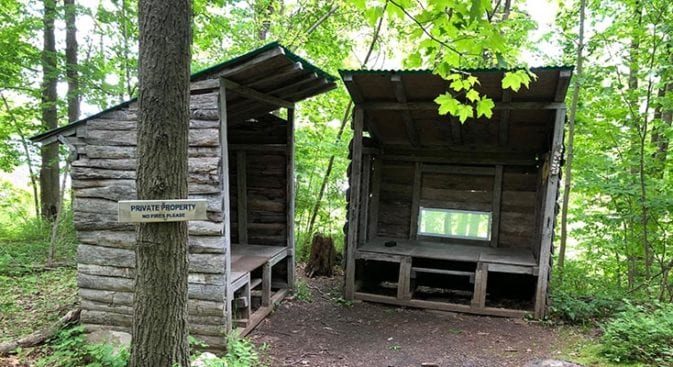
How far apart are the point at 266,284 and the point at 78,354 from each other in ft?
7.39

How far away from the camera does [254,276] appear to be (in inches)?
231

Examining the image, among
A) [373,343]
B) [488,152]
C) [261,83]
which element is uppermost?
[261,83]

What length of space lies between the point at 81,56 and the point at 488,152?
30.1ft

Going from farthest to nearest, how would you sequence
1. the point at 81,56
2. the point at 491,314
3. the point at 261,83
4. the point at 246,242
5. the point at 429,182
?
the point at 81,56
the point at 429,182
the point at 246,242
the point at 491,314
the point at 261,83

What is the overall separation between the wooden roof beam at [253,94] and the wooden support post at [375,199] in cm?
213

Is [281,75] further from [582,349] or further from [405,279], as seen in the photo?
[582,349]

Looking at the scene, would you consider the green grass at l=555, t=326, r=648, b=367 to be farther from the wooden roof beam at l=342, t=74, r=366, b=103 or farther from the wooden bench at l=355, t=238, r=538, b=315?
the wooden roof beam at l=342, t=74, r=366, b=103

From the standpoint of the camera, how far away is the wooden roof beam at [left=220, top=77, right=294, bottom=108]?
14.0 ft

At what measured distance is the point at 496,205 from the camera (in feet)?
22.8

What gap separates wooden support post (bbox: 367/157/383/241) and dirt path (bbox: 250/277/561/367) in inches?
64.1

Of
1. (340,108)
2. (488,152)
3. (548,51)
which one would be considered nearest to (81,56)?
(340,108)

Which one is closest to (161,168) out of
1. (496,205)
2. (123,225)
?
(123,225)

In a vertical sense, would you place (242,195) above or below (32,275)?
above

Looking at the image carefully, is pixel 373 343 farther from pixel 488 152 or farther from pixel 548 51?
pixel 548 51
